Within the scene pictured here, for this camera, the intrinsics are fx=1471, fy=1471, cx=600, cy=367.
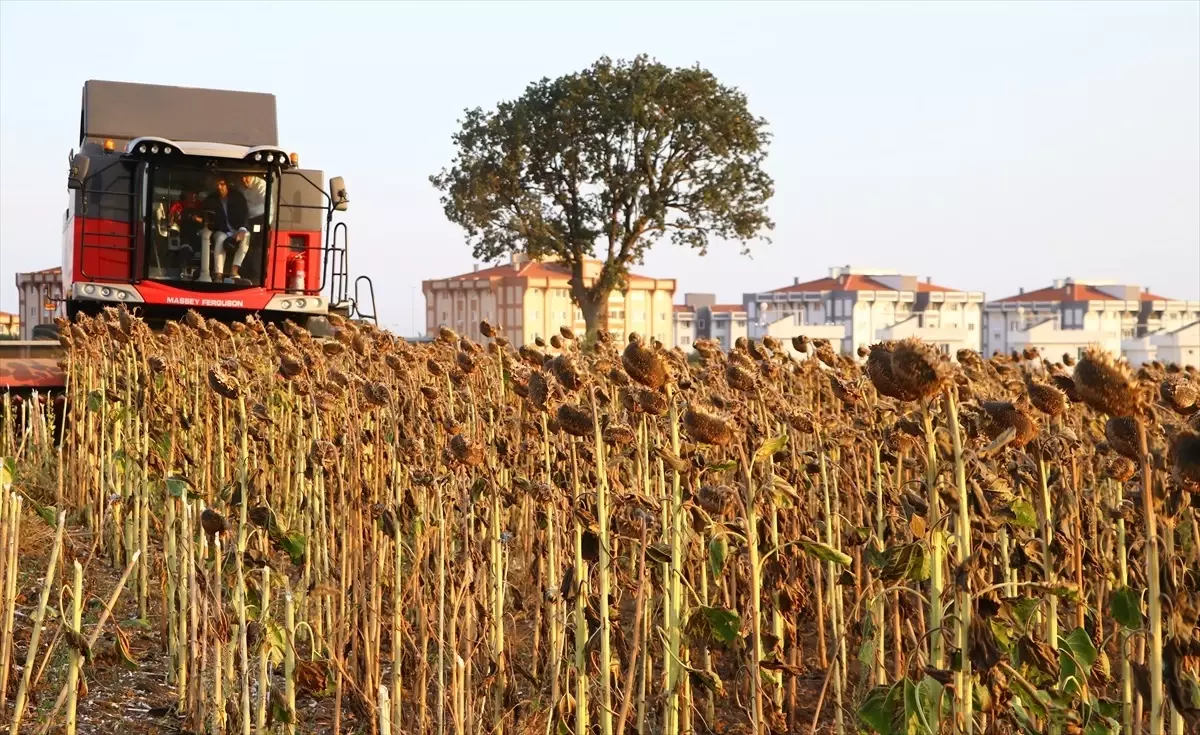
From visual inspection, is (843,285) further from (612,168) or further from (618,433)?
(618,433)

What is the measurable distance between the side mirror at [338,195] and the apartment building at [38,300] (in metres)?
5.09

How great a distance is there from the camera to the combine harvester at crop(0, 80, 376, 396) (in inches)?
617

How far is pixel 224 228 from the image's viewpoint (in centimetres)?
1645

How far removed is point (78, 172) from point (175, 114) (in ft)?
12.2

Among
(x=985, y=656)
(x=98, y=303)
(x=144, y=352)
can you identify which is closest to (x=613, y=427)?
(x=985, y=656)

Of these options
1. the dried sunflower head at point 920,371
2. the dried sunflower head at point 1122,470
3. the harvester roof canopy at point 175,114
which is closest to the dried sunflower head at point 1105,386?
the dried sunflower head at point 920,371

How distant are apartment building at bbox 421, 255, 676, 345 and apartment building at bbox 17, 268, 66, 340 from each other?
216 feet

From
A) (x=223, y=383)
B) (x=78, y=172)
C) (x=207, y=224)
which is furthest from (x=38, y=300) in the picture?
(x=223, y=383)

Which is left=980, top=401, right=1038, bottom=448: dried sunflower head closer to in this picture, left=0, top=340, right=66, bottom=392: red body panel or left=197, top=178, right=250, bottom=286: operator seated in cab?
left=0, top=340, right=66, bottom=392: red body panel

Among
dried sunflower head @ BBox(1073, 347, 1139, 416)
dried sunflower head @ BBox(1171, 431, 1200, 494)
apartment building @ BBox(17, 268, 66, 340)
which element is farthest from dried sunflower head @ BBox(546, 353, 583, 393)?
apartment building @ BBox(17, 268, 66, 340)

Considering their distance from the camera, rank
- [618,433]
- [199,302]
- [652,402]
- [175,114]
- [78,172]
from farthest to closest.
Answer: [175,114], [199,302], [78,172], [618,433], [652,402]

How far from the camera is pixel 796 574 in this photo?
5.30 m

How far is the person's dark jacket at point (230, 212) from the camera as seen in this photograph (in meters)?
16.4

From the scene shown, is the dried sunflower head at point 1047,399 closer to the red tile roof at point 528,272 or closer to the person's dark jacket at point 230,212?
the person's dark jacket at point 230,212
